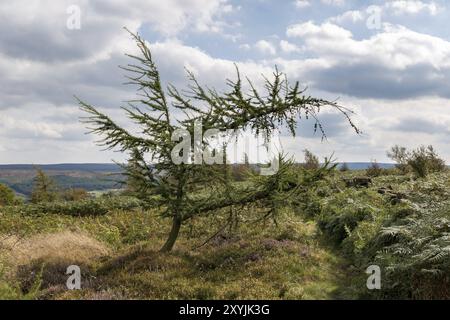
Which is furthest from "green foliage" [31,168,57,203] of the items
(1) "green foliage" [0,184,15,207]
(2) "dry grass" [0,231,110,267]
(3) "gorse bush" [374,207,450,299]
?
(3) "gorse bush" [374,207,450,299]

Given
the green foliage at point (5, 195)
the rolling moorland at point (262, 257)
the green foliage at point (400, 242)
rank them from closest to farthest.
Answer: the green foliage at point (400, 242) → the rolling moorland at point (262, 257) → the green foliage at point (5, 195)

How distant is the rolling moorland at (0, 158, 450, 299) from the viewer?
10055 millimetres

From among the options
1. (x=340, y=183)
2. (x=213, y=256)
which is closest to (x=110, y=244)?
(x=213, y=256)

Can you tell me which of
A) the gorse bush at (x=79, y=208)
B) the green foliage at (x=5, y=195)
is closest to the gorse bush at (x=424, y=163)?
the gorse bush at (x=79, y=208)

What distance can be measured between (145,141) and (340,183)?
67.6 ft

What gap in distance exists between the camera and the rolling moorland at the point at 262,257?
33.0 feet

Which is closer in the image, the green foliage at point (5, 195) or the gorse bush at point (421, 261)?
the gorse bush at point (421, 261)

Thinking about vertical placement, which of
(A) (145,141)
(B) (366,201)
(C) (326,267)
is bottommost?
(C) (326,267)

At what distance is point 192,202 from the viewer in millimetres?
13680

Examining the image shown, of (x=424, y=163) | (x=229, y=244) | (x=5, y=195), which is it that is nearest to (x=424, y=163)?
(x=424, y=163)

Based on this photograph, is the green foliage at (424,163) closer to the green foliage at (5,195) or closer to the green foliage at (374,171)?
the green foliage at (374,171)

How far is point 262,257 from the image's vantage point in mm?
13359
